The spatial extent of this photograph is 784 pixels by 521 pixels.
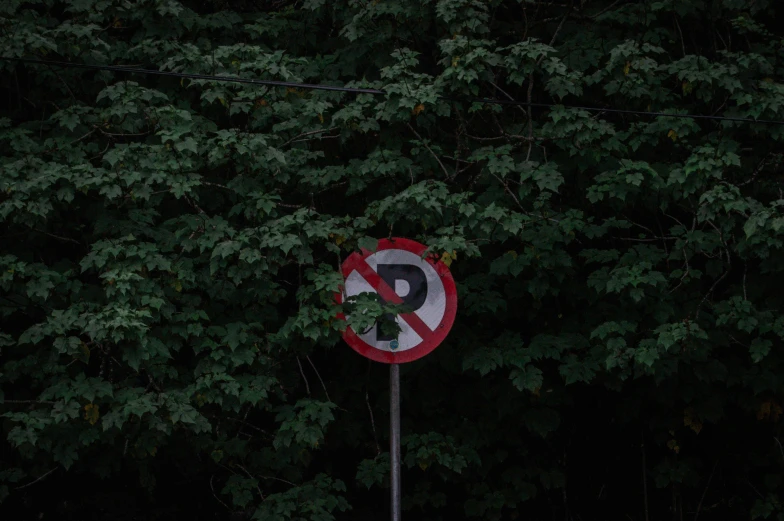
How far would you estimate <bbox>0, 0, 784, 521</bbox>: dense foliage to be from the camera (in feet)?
21.6

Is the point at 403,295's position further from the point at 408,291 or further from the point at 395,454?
the point at 395,454

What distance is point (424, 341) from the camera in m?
5.58

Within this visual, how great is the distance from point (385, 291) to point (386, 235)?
173 centimetres

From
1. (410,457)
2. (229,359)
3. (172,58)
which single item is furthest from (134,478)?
(172,58)

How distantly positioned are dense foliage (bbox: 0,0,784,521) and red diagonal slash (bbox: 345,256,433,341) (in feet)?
1.27

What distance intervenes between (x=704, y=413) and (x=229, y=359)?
363cm

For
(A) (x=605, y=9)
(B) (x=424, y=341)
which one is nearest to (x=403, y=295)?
(B) (x=424, y=341)

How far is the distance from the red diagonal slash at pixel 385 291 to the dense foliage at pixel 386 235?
39cm

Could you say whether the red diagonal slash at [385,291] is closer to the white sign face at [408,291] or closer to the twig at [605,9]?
the white sign face at [408,291]

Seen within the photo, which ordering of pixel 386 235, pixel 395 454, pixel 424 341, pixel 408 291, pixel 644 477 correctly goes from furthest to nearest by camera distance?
pixel 644 477
pixel 386 235
pixel 408 291
pixel 424 341
pixel 395 454

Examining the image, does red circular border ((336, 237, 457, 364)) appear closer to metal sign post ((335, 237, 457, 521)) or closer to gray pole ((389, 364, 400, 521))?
metal sign post ((335, 237, 457, 521))

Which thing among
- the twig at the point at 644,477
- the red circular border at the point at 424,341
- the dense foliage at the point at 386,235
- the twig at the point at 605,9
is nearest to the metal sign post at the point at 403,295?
the red circular border at the point at 424,341

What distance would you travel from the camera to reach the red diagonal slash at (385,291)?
18.3 feet

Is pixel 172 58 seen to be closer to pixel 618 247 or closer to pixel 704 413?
pixel 618 247
